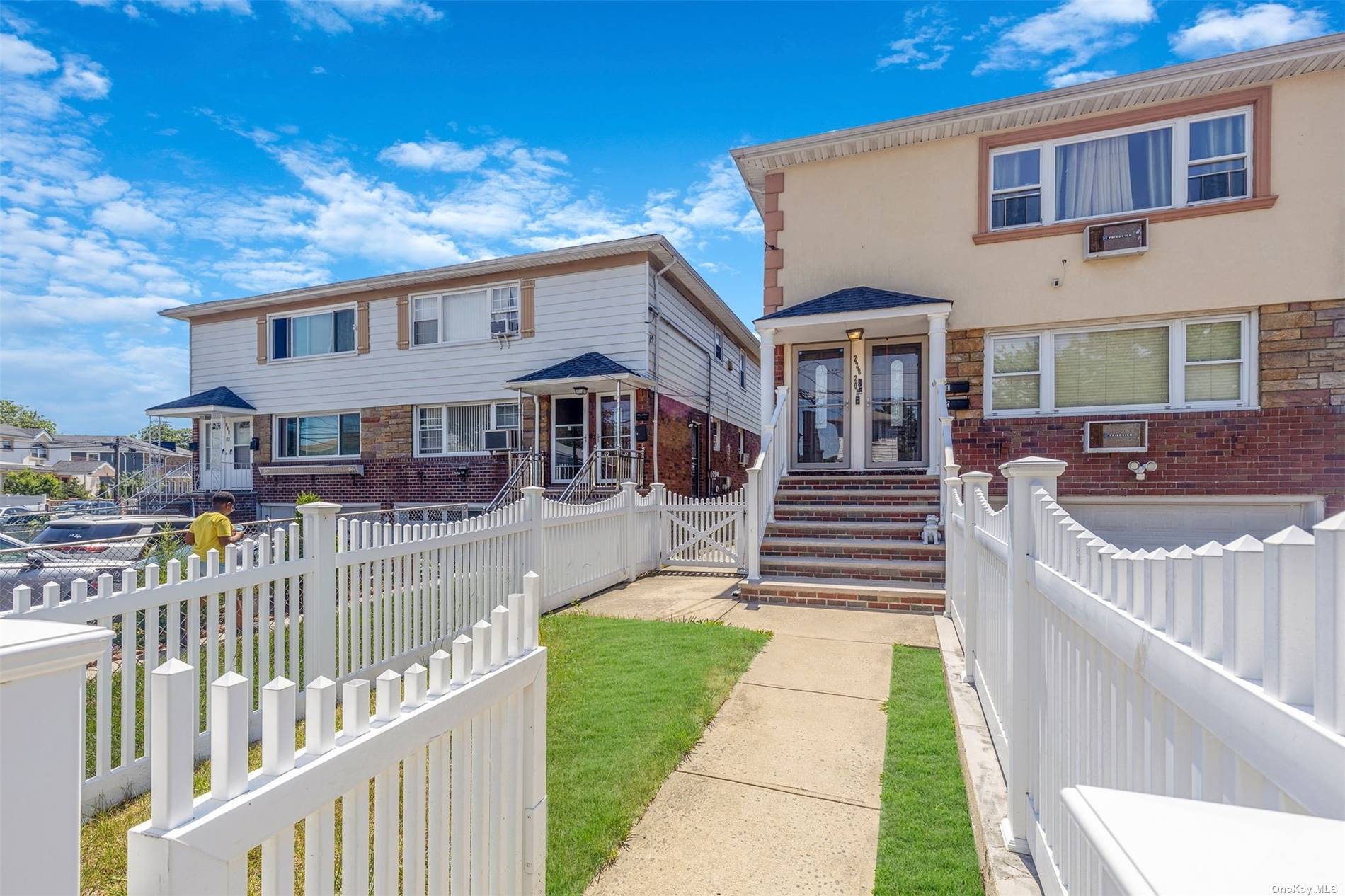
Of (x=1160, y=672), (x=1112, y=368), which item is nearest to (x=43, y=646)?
(x=1160, y=672)

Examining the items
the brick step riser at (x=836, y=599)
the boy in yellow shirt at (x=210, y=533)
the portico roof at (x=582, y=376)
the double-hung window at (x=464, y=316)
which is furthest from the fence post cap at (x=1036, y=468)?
the double-hung window at (x=464, y=316)

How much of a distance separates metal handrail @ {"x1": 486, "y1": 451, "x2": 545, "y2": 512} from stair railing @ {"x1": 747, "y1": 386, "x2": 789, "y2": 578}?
606 cm

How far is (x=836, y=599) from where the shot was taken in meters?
7.21

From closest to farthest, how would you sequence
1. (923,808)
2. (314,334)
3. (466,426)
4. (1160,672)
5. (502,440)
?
(1160,672) → (923,808) → (502,440) → (466,426) → (314,334)

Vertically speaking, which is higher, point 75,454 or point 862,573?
point 75,454

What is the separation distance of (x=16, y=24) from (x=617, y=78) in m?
8.34

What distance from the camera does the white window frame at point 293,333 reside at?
16.2m

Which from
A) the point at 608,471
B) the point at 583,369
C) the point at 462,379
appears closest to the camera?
the point at 583,369

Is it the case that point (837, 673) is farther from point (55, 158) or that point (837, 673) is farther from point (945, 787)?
point (55, 158)

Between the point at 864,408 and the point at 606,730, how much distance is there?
826 centimetres

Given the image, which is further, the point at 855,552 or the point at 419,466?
the point at 419,466

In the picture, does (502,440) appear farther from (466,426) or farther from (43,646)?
(43,646)

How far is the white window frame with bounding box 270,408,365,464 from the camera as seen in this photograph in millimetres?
16297

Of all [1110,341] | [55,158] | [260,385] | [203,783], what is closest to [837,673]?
[203,783]
